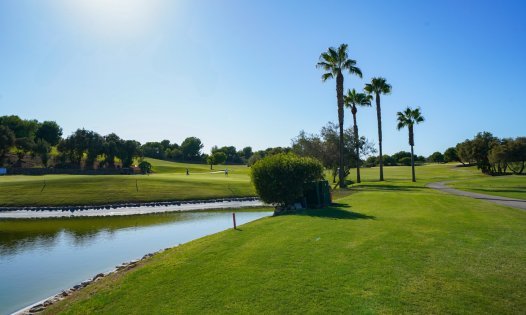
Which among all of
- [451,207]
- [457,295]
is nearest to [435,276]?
[457,295]

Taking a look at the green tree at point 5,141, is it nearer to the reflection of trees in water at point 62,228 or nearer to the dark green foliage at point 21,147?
the dark green foliage at point 21,147

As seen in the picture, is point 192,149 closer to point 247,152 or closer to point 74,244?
point 247,152

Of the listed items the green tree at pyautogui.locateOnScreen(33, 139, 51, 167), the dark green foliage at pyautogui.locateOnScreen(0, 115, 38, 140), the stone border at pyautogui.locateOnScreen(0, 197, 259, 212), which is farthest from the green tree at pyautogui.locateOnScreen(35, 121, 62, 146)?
the stone border at pyautogui.locateOnScreen(0, 197, 259, 212)

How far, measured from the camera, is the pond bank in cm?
3297

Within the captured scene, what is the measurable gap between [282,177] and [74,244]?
13.3 meters

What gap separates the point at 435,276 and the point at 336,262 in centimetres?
256

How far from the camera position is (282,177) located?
24219 mm

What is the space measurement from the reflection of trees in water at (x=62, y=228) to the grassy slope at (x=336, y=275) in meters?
12.1

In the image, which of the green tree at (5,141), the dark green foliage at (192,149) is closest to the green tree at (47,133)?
the green tree at (5,141)

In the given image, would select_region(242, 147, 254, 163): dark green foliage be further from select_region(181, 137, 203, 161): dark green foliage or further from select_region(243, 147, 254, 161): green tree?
select_region(181, 137, 203, 161): dark green foliage

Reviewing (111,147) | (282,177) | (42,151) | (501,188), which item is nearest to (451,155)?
(501,188)

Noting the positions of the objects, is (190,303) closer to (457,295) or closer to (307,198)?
A: (457,295)

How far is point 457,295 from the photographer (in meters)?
7.47

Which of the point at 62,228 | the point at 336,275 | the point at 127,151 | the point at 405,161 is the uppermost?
the point at 127,151
